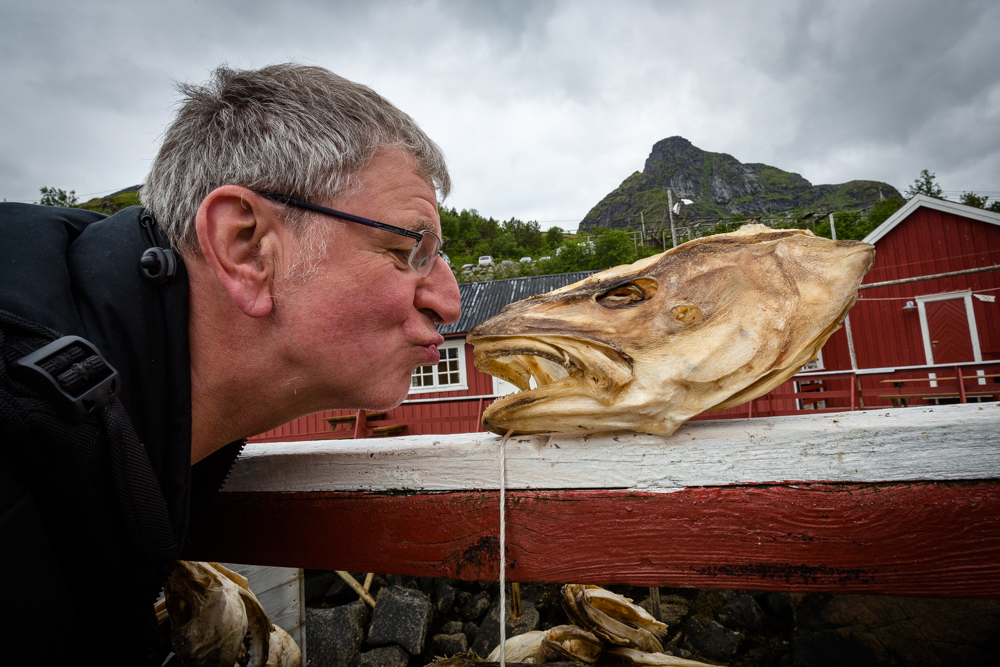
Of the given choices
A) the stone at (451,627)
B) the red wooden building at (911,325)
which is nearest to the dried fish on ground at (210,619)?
the stone at (451,627)

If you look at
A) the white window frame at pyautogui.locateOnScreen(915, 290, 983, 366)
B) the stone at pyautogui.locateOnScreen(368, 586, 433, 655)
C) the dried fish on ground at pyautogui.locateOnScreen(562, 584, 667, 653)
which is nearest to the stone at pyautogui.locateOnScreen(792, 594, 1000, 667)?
the dried fish on ground at pyautogui.locateOnScreen(562, 584, 667, 653)

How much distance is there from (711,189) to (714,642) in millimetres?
155713

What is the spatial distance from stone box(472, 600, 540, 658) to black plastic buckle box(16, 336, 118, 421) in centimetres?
547

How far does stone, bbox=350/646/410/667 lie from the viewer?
5.45m

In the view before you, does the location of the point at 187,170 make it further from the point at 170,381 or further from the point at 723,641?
the point at 723,641

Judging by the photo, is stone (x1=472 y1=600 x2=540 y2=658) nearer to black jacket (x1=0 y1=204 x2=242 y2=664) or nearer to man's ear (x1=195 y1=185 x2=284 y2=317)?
black jacket (x1=0 y1=204 x2=242 y2=664)

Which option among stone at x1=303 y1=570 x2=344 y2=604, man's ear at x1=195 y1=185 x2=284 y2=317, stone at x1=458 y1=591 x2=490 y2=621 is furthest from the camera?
stone at x1=303 y1=570 x2=344 y2=604

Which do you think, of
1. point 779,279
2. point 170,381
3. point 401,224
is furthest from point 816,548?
point 170,381

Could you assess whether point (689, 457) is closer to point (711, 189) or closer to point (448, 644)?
point (448, 644)

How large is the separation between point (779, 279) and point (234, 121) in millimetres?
1432

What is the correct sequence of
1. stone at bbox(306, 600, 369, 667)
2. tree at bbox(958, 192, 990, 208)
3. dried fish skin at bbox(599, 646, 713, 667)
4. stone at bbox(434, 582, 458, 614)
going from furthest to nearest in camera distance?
tree at bbox(958, 192, 990, 208) → stone at bbox(434, 582, 458, 614) → stone at bbox(306, 600, 369, 667) → dried fish skin at bbox(599, 646, 713, 667)

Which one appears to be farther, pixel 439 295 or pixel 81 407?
pixel 439 295

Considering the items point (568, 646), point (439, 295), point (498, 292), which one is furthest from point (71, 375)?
point (498, 292)

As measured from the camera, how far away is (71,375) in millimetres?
804
